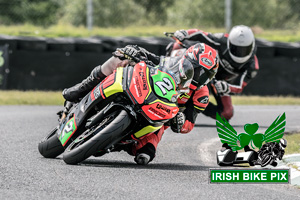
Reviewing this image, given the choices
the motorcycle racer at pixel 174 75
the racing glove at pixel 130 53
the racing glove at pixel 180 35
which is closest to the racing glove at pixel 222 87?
the racing glove at pixel 180 35

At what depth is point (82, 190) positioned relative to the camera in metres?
5.48

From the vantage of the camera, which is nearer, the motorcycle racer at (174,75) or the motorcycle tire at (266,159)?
the motorcycle tire at (266,159)

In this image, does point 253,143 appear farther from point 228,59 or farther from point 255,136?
point 228,59

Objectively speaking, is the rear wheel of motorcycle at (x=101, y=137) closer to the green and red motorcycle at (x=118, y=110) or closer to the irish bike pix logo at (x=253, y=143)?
the green and red motorcycle at (x=118, y=110)

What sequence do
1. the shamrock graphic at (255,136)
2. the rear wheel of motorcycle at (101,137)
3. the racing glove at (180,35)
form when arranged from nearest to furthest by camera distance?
the shamrock graphic at (255,136) < the rear wheel of motorcycle at (101,137) < the racing glove at (180,35)

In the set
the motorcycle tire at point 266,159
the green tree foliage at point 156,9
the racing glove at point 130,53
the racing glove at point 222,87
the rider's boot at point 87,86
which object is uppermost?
the racing glove at point 130,53

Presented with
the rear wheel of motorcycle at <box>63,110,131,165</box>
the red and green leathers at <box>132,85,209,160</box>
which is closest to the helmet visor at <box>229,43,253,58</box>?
the red and green leathers at <box>132,85,209,160</box>

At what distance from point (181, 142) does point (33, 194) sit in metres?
3.91

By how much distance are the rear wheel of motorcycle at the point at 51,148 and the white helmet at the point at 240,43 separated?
487 centimetres

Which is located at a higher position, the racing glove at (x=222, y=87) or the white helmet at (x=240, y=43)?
the white helmet at (x=240, y=43)

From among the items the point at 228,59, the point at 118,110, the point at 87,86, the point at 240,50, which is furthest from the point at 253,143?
the point at 228,59

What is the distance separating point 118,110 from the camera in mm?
6574

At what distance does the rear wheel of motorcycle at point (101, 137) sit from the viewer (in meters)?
6.40

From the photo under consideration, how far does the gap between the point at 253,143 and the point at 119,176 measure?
Result: 4.12 ft
